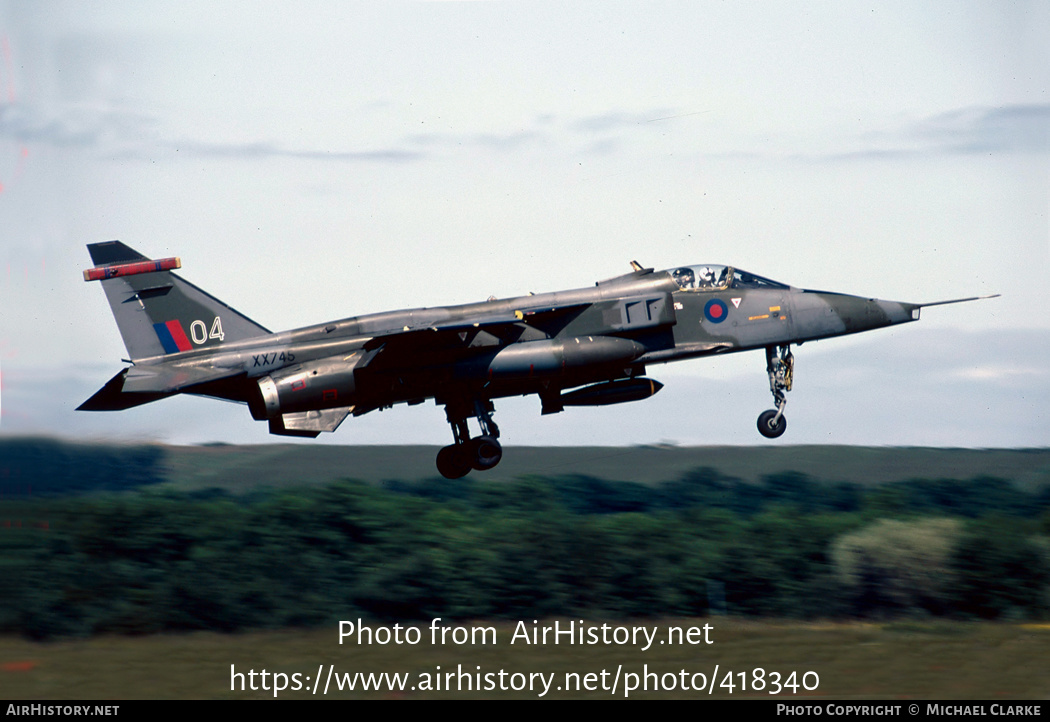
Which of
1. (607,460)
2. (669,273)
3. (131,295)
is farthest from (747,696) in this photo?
(607,460)

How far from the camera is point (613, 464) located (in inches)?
2980

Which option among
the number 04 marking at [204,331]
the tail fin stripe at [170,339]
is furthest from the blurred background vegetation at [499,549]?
the number 04 marking at [204,331]

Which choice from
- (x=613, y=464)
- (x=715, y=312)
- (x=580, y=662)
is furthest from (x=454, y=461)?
(x=613, y=464)

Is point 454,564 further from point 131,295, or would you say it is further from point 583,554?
point 131,295

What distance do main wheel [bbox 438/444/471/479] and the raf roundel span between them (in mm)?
6324

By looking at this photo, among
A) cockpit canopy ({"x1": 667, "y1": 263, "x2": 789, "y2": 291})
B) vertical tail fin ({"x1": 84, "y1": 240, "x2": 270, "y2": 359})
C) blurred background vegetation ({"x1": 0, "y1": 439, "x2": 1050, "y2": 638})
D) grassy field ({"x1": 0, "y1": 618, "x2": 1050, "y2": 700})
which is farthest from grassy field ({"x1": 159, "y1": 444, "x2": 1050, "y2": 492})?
cockpit canopy ({"x1": 667, "y1": 263, "x2": 789, "y2": 291})

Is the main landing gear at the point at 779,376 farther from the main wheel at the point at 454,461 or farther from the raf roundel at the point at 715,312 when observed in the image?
the main wheel at the point at 454,461

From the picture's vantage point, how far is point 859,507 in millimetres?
71750

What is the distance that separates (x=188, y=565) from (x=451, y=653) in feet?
79.7

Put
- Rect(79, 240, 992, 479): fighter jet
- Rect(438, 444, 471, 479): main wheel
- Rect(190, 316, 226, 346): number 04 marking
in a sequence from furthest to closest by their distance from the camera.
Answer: Rect(438, 444, 471, 479): main wheel → Rect(190, 316, 226, 346): number 04 marking → Rect(79, 240, 992, 479): fighter jet

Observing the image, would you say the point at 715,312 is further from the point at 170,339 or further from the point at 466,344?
the point at 170,339

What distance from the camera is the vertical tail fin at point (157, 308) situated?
81.0ft

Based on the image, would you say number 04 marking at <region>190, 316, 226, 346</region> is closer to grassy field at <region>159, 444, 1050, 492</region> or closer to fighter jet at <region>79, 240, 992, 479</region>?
fighter jet at <region>79, 240, 992, 479</region>

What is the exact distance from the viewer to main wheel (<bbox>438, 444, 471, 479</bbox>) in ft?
83.7
